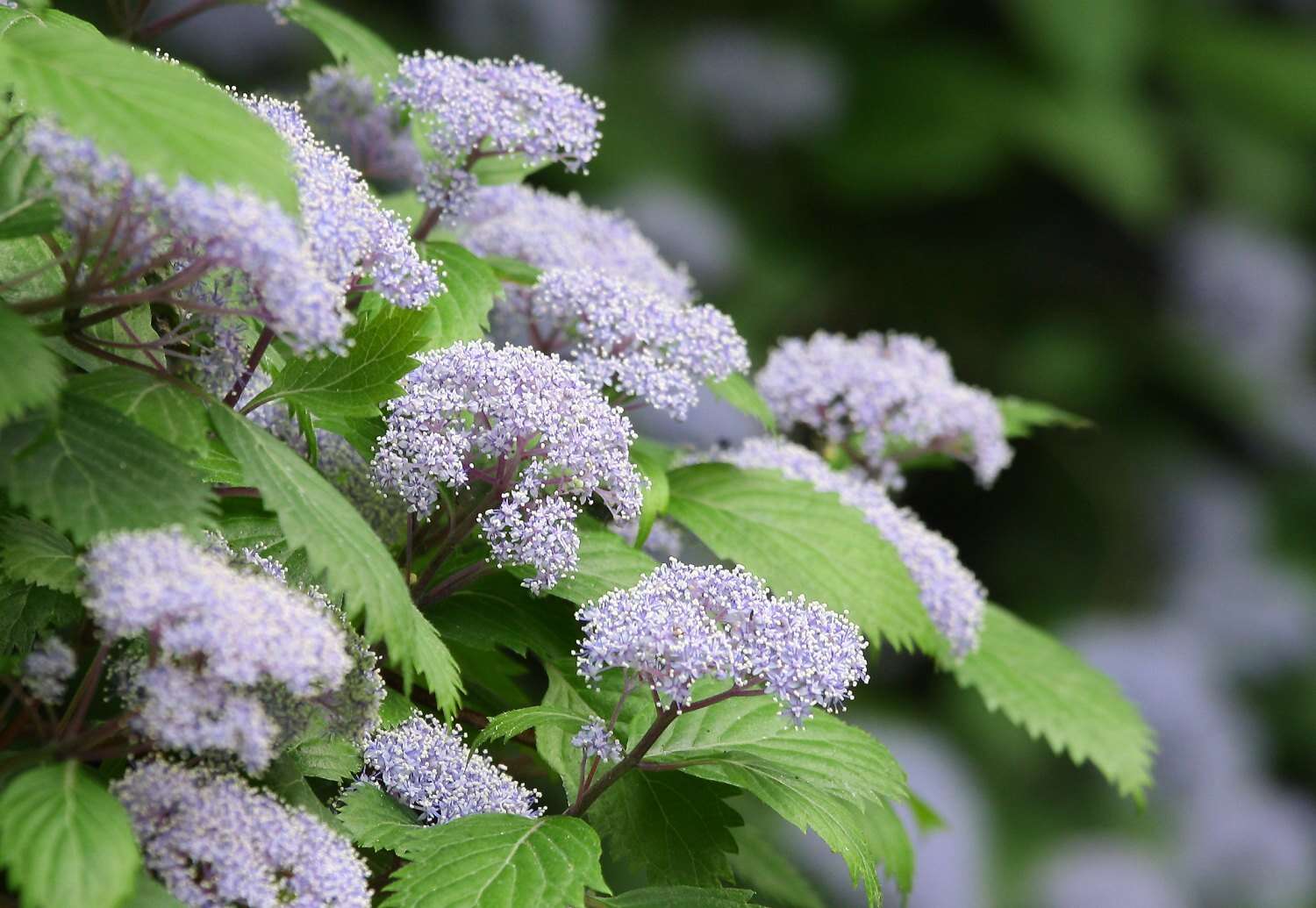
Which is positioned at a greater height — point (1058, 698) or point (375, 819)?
point (1058, 698)

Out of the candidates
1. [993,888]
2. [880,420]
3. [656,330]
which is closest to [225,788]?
[656,330]

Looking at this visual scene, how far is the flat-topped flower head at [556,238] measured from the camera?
1.25m

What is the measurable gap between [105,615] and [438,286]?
13.4 inches

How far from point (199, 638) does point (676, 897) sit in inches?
13.4

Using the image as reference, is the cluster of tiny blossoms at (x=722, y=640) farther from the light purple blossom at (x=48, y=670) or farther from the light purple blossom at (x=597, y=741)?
the light purple blossom at (x=48, y=670)

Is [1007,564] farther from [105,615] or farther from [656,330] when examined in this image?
[105,615]

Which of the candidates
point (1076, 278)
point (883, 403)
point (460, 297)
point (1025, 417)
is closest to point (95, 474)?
point (460, 297)

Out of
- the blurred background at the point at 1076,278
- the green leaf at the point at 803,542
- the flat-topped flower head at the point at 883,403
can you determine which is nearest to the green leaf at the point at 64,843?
the green leaf at the point at 803,542

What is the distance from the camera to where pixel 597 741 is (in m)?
0.87

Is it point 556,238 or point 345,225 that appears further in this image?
point 556,238

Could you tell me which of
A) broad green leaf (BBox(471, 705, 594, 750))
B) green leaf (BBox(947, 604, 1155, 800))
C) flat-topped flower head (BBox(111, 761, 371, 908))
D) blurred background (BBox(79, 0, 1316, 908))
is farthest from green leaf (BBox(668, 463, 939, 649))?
blurred background (BBox(79, 0, 1316, 908))

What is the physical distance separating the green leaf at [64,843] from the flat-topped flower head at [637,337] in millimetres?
475

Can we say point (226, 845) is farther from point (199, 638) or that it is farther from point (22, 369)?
point (22, 369)

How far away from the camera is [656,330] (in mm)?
1069
